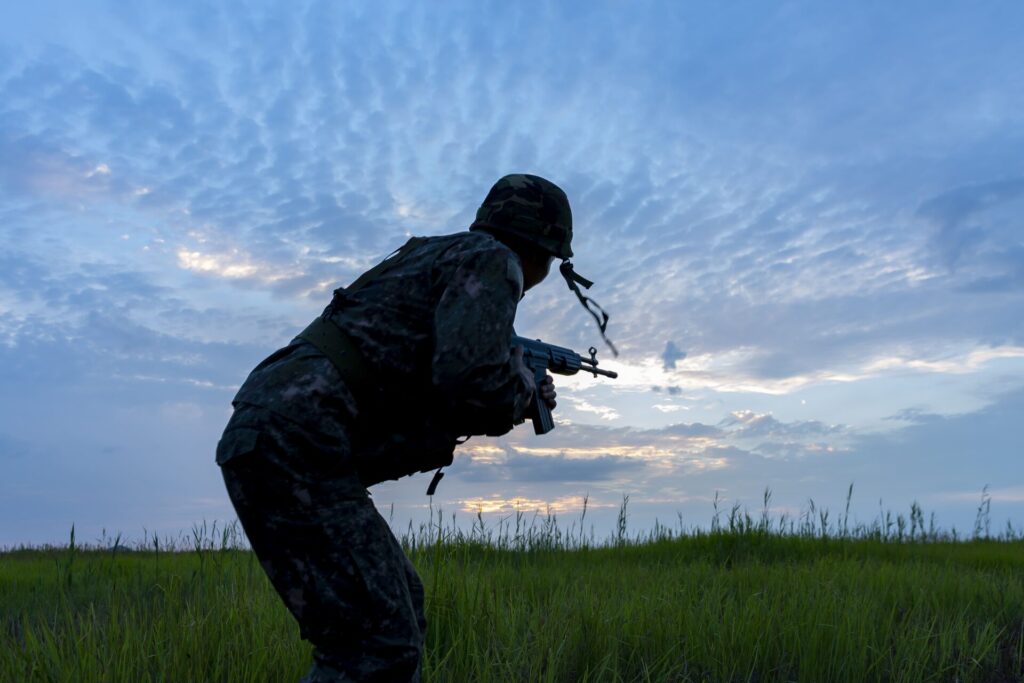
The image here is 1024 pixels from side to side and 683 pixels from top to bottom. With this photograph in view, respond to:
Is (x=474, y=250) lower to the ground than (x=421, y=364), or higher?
higher

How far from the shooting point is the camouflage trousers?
2914 millimetres

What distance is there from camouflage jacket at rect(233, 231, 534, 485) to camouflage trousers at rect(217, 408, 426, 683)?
136mm

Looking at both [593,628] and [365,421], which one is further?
[593,628]

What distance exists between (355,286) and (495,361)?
2.34ft

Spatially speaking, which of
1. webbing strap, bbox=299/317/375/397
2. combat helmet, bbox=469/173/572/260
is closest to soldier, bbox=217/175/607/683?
webbing strap, bbox=299/317/375/397

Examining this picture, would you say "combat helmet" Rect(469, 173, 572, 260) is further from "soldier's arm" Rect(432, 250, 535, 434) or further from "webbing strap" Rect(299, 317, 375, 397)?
"webbing strap" Rect(299, 317, 375, 397)

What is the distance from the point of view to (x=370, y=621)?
115 inches

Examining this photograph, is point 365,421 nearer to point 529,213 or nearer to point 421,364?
point 421,364

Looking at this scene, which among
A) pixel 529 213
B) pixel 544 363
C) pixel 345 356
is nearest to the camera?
pixel 345 356

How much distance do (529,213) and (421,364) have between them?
3.21 feet

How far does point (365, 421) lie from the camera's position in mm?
3174

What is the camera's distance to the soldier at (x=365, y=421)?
2.92m

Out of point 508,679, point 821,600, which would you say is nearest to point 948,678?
point 821,600

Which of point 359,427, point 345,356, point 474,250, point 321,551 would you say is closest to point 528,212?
point 474,250
